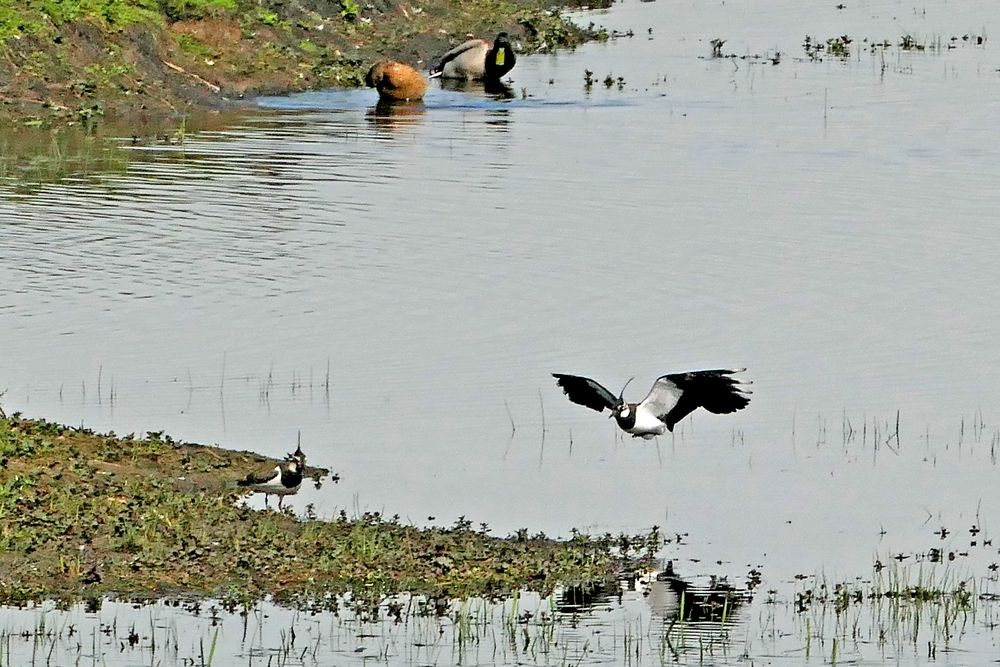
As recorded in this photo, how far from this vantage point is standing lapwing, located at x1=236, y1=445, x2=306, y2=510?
457 inches

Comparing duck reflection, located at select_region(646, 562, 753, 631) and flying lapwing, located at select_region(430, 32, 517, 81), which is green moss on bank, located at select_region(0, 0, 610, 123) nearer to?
flying lapwing, located at select_region(430, 32, 517, 81)

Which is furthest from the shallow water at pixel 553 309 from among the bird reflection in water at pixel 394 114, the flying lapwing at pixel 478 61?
the flying lapwing at pixel 478 61

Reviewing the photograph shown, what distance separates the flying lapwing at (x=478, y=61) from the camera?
34.6 metres

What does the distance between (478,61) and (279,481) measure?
2412 centimetres

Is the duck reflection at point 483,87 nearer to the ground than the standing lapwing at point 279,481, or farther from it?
farther from it

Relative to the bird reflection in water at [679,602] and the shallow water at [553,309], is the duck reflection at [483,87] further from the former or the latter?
the bird reflection in water at [679,602]

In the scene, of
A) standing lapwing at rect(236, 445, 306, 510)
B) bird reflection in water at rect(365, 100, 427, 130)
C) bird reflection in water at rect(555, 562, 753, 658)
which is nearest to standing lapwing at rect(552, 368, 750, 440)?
bird reflection in water at rect(555, 562, 753, 658)

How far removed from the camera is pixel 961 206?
22938 millimetres

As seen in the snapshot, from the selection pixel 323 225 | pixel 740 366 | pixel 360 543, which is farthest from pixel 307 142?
pixel 360 543

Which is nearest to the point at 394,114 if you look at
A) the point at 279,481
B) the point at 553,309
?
the point at 553,309

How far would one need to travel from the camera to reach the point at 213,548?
10.3 m

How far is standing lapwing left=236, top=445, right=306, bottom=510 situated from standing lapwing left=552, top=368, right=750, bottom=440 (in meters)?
1.65

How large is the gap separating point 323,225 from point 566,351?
625cm

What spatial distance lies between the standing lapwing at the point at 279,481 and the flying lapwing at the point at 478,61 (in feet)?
76.4
